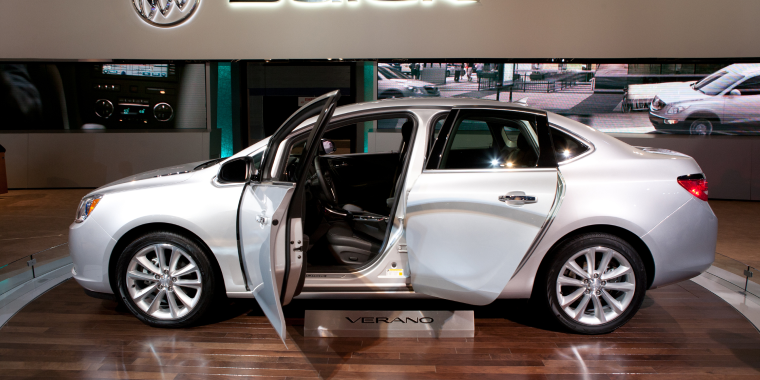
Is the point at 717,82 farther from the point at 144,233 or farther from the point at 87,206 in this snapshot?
the point at 87,206

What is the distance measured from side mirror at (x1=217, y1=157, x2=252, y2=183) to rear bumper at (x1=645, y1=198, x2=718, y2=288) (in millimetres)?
2101

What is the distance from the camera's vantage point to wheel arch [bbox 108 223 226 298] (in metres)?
2.60

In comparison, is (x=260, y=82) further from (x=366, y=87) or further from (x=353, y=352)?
(x=353, y=352)

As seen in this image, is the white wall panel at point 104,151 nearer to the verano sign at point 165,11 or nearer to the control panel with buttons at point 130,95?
the control panel with buttons at point 130,95

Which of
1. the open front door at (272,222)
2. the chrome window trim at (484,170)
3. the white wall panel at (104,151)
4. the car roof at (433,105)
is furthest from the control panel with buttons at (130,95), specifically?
the chrome window trim at (484,170)

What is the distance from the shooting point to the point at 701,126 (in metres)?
6.81

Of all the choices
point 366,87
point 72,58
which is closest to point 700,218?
point 366,87

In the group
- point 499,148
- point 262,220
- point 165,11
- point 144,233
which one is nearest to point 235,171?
point 262,220

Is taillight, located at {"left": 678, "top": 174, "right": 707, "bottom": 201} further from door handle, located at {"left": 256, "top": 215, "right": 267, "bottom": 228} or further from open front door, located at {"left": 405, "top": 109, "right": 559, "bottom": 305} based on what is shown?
door handle, located at {"left": 256, "top": 215, "right": 267, "bottom": 228}

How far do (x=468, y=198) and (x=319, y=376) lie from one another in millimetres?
1091

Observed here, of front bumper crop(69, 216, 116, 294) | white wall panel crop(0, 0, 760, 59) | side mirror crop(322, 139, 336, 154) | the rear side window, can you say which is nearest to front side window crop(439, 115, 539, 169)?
the rear side window

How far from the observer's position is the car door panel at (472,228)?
236cm

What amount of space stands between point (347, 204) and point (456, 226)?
1.18 m

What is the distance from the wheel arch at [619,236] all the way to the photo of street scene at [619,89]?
182 inches
